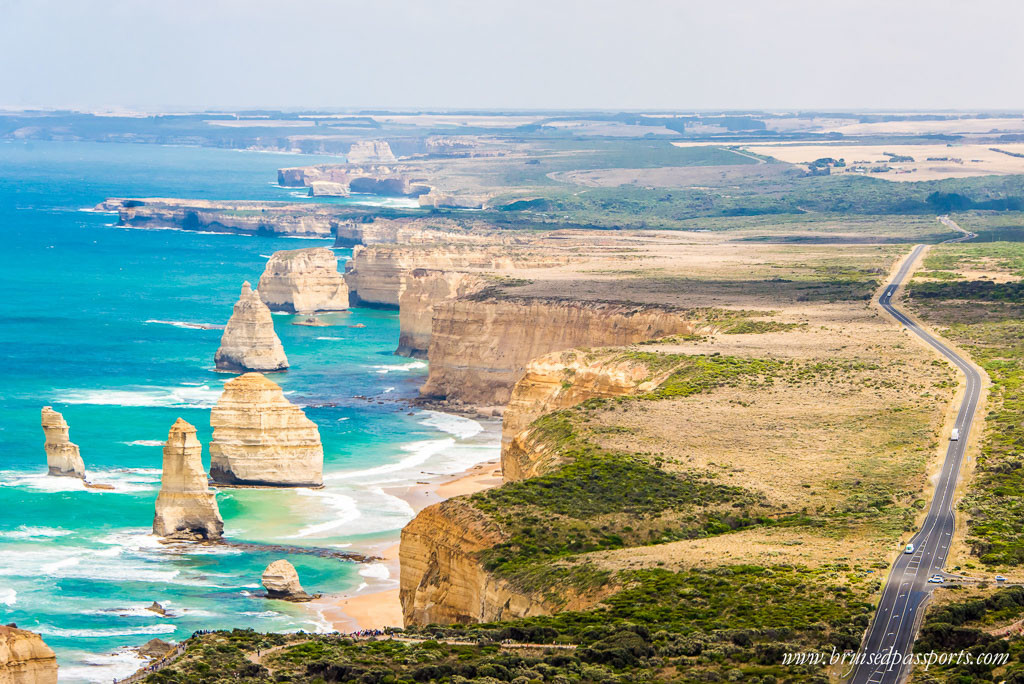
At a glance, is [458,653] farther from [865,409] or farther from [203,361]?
[203,361]

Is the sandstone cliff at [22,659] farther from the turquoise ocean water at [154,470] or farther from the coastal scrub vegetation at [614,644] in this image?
the turquoise ocean water at [154,470]

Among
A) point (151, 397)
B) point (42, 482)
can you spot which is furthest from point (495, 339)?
point (42, 482)

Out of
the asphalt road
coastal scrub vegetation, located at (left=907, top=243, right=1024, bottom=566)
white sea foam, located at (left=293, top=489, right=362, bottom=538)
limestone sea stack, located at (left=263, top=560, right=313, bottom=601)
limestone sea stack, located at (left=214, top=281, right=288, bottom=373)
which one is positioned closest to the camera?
the asphalt road

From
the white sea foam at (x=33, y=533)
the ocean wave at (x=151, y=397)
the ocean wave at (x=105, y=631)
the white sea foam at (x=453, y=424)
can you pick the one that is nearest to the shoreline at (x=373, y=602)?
the ocean wave at (x=105, y=631)

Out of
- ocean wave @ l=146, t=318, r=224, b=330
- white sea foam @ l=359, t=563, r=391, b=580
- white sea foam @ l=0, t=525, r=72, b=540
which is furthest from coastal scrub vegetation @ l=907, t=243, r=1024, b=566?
ocean wave @ l=146, t=318, r=224, b=330

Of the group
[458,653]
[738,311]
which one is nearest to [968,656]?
[458,653]

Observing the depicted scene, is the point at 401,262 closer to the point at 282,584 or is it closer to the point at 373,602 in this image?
the point at 282,584

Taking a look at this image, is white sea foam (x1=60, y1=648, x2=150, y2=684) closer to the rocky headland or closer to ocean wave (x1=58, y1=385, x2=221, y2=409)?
the rocky headland
